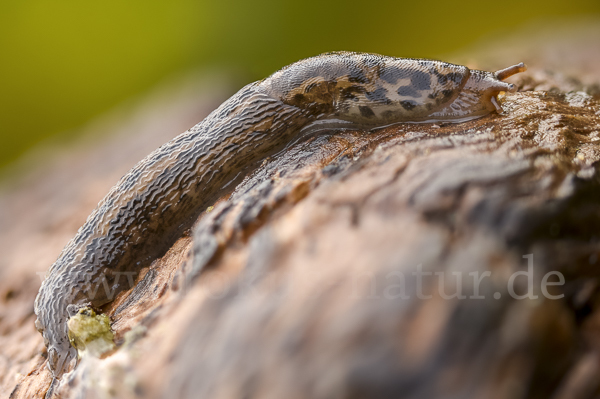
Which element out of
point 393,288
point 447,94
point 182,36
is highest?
point 182,36

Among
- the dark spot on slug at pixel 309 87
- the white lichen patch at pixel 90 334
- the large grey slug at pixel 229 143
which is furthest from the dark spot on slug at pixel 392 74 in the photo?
the white lichen patch at pixel 90 334

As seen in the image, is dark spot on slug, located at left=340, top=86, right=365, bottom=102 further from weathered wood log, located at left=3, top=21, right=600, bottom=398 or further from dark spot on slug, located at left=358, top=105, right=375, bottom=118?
weathered wood log, located at left=3, top=21, right=600, bottom=398

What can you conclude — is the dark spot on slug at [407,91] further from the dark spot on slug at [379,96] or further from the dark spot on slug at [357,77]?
the dark spot on slug at [357,77]

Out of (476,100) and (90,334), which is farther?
(476,100)

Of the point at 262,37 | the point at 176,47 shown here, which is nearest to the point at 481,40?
the point at 262,37

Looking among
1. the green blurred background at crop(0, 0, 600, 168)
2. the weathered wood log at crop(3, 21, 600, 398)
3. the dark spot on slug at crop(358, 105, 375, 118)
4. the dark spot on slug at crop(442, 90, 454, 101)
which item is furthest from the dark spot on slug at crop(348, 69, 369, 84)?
the green blurred background at crop(0, 0, 600, 168)

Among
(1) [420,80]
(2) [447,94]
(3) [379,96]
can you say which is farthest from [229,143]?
(2) [447,94]

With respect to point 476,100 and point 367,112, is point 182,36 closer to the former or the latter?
point 367,112
